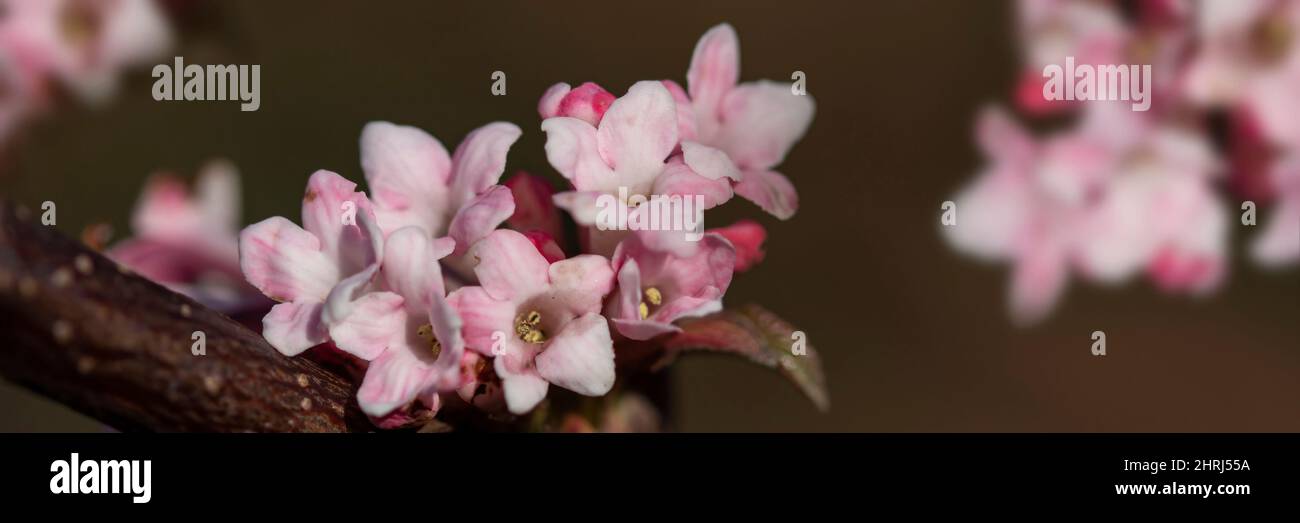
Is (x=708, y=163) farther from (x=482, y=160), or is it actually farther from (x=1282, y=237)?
(x=1282, y=237)

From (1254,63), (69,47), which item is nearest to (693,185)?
(1254,63)

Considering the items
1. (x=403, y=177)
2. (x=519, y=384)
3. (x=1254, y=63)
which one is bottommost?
(x=519, y=384)

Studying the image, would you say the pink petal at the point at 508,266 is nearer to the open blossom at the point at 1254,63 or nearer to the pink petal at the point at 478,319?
the pink petal at the point at 478,319

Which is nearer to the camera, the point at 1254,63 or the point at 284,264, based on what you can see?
the point at 284,264

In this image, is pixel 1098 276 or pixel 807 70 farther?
pixel 807 70
